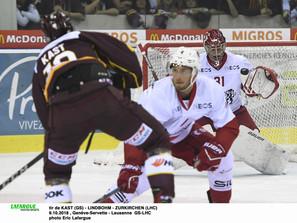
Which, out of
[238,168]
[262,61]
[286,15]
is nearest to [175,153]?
[238,168]

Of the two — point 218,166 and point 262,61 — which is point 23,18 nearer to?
point 262,61

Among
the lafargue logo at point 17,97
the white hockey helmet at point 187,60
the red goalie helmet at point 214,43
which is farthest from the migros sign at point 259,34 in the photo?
the white hockey helmet at point 187,60

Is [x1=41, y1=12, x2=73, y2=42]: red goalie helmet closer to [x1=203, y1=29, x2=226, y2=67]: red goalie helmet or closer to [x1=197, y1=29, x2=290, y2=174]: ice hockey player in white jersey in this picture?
[x1=203, y1=29, x2=226, y2=67]: red goalie helmet

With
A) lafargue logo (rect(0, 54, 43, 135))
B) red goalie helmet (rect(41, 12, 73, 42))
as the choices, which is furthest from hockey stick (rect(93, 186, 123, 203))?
lafargue logo (rect(0, 54, 43, 135))

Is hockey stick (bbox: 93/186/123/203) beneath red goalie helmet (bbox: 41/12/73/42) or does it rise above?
beneath

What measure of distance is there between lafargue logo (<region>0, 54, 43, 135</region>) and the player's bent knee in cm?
446

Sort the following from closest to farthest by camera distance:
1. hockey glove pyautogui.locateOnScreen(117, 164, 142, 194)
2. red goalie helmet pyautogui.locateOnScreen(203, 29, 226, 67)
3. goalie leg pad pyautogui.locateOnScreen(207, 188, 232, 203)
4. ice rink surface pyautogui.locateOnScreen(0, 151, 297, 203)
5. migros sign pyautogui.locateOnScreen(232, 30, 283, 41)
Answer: hockey glove pyautogui.locateOnScreen(117, 164, 142, 194), goalie leg pad pyautogui.locateOnScreen(207, 188, 232, 203), ice rink surface pyautogui.locateOnScreen(0, 151, 297, 203), red goalie helmet pyautogui.locateOnScreen(203, 29, 226, 67), migros sign pyautogui.locateOnScreen(232, 30, 283, 41)

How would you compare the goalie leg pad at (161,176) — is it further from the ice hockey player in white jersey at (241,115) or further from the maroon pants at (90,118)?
the ice hockey player in white jersey at (241,115)

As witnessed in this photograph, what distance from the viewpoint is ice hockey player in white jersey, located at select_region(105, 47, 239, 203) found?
382 centimetres

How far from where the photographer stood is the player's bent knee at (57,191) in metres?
3.23

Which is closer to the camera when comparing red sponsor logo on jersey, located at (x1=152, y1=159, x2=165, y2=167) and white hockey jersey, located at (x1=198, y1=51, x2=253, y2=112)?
red sponsor logo on jersey, located at (x1=152, y1=159, x2=165, y2=167)

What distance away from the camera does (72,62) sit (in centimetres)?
311

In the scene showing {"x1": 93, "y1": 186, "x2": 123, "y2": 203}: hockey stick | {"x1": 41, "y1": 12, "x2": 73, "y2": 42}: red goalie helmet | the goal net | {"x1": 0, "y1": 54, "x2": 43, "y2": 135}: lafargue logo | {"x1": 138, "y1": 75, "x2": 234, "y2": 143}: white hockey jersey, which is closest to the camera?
{"x1": 41, "y1": 12, "x2": 73, "y2": 42}: red goalie helmet

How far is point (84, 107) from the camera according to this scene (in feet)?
10.1
